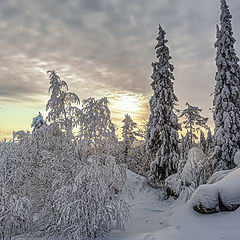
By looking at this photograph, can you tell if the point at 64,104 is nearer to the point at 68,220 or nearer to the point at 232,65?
the point at 68,220

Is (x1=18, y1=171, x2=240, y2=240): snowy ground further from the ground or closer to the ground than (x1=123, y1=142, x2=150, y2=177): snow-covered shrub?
closer to the ground

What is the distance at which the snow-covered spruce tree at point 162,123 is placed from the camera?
21.8 metres

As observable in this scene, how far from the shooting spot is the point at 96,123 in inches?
635

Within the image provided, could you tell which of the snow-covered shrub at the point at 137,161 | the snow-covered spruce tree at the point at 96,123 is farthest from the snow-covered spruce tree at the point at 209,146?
the snow-covered spruce tree at the point at 96,123

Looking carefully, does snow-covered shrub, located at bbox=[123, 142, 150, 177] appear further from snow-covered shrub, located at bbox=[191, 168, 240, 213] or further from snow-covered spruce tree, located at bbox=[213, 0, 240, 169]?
snow-covered shrub, located at bbox=[191, 168, 240, 213]

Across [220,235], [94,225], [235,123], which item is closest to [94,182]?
[94,225]

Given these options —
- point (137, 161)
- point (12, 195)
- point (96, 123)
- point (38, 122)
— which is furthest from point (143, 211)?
point (137, 161)

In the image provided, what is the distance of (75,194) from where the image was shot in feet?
33.6

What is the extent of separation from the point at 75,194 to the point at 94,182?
84cm

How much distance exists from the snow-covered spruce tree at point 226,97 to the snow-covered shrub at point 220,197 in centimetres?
714

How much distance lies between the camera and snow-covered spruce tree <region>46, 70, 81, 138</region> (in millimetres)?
15008

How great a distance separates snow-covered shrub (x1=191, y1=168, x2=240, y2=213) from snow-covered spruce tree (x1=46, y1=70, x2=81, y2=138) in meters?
7.30

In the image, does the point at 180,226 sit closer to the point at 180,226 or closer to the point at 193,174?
the point at 180,226

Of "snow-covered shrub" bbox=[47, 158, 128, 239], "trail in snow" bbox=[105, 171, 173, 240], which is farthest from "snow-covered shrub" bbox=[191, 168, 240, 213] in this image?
"snow-covered shrub" bbox=[47, 158, 128, 239]
